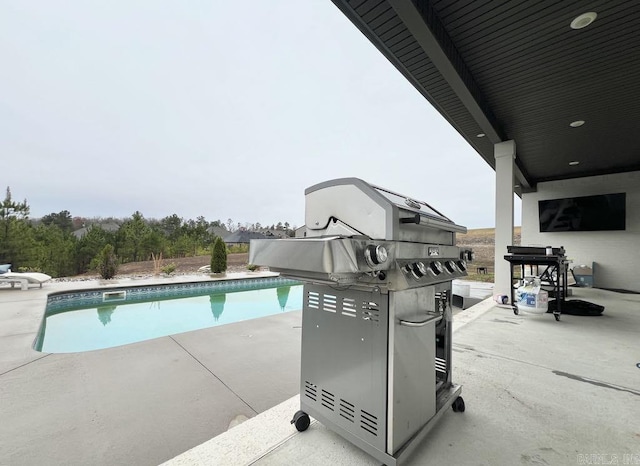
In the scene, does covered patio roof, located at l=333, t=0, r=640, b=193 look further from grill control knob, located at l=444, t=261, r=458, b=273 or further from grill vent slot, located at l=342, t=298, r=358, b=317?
grill vent slot, located at l=342, t=298, r=358, b=317

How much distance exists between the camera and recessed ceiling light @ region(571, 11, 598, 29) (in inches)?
92.0

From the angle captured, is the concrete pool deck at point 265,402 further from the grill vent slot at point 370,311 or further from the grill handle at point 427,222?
the grill handle at point 427,222

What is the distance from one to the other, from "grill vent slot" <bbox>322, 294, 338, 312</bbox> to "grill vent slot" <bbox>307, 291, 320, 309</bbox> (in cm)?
4

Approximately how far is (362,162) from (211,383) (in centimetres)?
1621

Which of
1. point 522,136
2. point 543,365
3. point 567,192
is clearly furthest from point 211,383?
point 567,192

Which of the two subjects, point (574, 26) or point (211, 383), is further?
point (574, 26)

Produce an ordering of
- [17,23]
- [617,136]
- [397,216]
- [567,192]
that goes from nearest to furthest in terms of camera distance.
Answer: [397,216] < [617,136] < [567,192] < [17,23]

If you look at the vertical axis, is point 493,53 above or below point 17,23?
below

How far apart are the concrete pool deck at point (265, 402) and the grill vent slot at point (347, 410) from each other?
165mm

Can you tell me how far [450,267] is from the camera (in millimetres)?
1437

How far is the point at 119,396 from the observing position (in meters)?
1.93

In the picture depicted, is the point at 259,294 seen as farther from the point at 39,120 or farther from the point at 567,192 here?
the point at 39,120

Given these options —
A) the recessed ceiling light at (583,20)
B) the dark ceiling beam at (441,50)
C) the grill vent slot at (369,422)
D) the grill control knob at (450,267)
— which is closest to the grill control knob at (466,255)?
the grill control knob at (450,267)

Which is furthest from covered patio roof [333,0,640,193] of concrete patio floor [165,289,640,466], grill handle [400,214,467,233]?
concrete patio floor [165,289,640,466]
